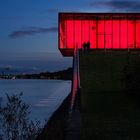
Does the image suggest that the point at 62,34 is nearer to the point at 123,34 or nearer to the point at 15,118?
the point at 123,34

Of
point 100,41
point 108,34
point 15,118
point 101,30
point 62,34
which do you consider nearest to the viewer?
point 15,118

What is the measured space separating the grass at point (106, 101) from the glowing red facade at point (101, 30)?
89.3ft

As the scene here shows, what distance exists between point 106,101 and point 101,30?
46968 millimetres

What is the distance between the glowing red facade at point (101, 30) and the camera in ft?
224

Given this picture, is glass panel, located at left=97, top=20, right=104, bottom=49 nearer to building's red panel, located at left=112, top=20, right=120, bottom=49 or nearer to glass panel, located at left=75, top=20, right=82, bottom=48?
building's red panel, located at left=112, top=20, right=120, bottom=49

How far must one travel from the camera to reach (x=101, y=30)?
69500 mm

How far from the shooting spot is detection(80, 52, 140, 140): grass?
13.5m

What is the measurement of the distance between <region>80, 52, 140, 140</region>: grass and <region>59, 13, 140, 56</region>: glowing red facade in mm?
27230

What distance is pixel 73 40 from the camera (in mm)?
68125

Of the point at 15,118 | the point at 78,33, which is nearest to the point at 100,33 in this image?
the point at 78,33

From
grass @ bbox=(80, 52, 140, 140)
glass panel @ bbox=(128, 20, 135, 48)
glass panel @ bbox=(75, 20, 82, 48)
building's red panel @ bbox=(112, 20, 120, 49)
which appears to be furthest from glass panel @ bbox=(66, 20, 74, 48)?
grass @ bbox=(80, 52, 140, 140)

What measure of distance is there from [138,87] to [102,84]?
8.27 m

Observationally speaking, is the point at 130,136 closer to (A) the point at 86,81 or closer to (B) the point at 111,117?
(B) the point at 111,117

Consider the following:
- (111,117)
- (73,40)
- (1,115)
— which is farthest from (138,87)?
(73,40)
